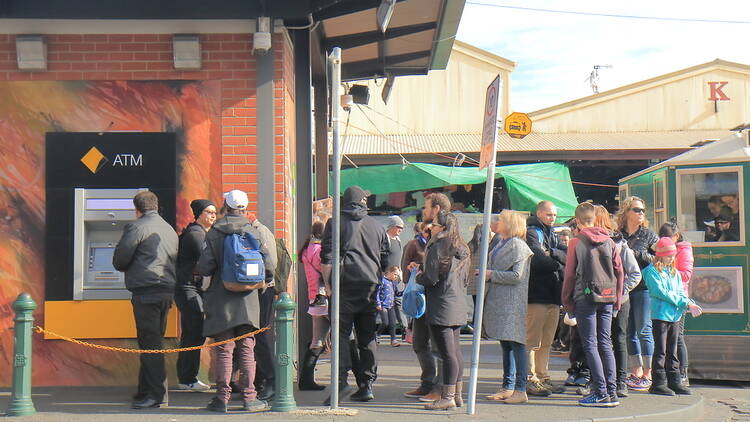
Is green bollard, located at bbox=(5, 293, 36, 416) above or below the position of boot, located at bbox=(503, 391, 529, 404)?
above

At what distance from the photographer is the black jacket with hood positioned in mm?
8273

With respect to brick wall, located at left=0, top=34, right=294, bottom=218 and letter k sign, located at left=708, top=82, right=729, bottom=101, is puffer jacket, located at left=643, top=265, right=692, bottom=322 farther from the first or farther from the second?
letter k sign, located at left=708, top=82, right=729, bottom=101

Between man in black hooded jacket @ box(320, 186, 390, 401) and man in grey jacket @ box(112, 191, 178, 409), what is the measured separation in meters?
1.39

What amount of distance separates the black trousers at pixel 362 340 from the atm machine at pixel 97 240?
228 centimetres

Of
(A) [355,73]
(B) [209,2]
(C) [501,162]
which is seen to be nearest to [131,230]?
(B) [209,2]

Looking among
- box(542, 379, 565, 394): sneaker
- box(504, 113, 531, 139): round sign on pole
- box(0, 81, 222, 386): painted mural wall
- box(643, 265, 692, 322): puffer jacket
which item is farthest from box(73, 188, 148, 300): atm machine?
box(504, 113, 531, 139): round sign on pole

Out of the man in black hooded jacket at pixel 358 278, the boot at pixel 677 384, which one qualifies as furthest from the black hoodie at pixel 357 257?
the boot at pixel 677 384

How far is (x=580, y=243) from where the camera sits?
311 inches

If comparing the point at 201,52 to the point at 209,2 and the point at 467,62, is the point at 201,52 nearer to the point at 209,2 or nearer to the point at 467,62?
the point at 209,2

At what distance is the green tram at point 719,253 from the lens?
982cm

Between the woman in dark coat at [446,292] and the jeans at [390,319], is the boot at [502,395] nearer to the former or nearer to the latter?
the woman in dark coat at [446,292]

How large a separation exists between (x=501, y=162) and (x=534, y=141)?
1.30m

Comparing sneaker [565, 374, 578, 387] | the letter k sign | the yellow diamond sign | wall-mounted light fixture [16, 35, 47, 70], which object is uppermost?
the letter k sign

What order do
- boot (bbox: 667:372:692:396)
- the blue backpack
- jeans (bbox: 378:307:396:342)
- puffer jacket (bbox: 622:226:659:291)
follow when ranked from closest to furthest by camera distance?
the blue backpack
boot (bbox: 667:372:692:396)
puffer jacket (bbox: 622:226:659:291)
jeans (bbox: 378:307:396:342)
